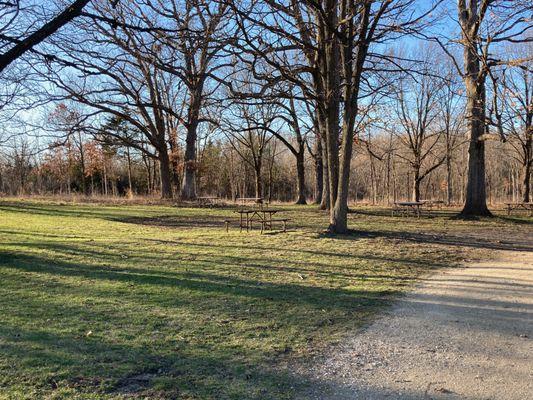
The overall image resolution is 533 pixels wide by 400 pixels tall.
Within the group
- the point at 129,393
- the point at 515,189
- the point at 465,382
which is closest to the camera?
the point at 129,393

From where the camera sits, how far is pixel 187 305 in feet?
18.6

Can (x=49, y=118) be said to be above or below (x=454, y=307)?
above

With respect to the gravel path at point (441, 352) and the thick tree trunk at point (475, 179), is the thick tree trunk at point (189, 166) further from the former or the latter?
the gravel path at point (441, 352)

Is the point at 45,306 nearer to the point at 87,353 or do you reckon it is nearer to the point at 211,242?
the point at 87,353

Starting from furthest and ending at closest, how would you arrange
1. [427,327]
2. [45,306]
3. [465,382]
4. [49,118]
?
[49,118] < [45,306] < [427,327] < [465,382]

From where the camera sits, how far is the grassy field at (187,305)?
3.50m

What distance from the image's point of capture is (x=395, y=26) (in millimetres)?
11633

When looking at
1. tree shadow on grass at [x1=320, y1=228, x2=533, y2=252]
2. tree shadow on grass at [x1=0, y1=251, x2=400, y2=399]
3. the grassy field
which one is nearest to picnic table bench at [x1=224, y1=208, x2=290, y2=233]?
the grassy field

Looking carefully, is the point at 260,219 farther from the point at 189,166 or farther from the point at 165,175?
the point at 165,175

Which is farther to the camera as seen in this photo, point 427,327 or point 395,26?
point 395,26

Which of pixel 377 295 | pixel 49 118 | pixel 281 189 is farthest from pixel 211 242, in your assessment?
pixel 281 189

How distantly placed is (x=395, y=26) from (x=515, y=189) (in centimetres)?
4528

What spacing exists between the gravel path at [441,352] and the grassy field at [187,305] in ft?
1.05

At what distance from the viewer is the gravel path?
3410mm
